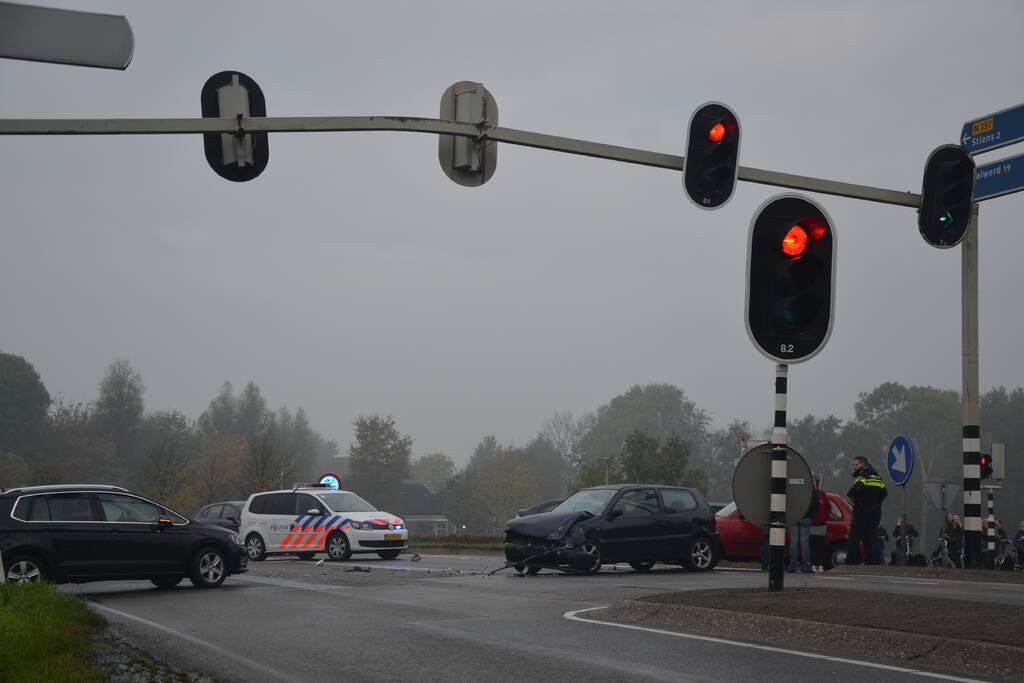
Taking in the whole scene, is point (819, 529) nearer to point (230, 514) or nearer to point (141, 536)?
point (141, 536)

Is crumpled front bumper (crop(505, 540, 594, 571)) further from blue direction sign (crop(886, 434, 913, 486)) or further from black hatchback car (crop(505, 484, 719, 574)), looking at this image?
blue direction sign (crop(886, 434, 913, 486))

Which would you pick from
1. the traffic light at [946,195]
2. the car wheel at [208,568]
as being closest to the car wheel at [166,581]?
the car wheel at [208,568]

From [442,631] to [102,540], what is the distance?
7.31m

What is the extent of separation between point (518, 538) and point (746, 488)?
8657mm

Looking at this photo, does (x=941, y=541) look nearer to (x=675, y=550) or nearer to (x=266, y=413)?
(x=675, y=550)

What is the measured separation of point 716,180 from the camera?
13.2 m

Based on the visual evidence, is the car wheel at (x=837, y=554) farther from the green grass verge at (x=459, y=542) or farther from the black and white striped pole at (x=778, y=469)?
the green grass verge at (x=459, y=542)

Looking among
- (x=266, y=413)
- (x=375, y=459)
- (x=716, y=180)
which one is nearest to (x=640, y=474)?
(x=375, y=459)

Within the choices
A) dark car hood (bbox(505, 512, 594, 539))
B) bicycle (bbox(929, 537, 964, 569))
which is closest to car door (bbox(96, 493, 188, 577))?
dark car hood (bbox(505, 512, 594, 539))

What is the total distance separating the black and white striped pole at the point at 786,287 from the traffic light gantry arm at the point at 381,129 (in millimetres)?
2505

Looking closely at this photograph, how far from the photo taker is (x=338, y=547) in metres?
26.4

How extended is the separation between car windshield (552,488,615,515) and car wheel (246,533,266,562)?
9901 millimetres

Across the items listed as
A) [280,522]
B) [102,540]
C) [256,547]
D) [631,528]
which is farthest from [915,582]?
[256,547]

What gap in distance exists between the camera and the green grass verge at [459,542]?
3716 cm
